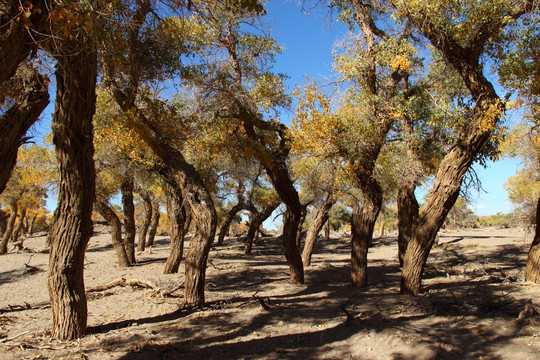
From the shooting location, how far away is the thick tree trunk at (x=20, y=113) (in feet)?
11.4

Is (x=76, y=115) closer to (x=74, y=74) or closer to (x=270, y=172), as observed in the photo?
(x=74, y=74)

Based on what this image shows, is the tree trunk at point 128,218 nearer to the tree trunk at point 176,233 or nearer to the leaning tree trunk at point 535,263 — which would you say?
the tree trunk at point 176,233

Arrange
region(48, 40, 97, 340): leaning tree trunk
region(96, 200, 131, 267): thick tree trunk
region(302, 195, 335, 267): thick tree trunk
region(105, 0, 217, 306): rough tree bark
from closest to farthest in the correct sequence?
region(48, 40, 97, 340): leaning tree trunk, region(105, 0, 217, 306): rough tree bark, region(96, 200, 131, 267): thick tree trunk, region(302, 195, 335, 267): thick tree trunk

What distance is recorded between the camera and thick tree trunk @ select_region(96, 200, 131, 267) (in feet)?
41.3

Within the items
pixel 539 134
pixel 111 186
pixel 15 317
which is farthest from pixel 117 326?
pixel 539 134

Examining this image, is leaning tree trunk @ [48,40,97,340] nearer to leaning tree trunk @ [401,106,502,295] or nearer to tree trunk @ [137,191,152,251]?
leaning tree trunk @ [401,106,502,295]

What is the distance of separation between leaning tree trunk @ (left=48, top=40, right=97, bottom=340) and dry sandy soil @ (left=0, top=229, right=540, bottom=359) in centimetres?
43

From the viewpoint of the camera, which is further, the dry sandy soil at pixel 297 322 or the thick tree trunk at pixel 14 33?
the dry sandy soil at pixel 297 322

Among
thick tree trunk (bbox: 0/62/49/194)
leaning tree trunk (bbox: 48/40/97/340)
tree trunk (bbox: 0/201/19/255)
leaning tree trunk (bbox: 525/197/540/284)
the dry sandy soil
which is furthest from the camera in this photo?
tree trunk (bbox: 0/201/19/255)

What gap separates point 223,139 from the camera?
31.5 ft

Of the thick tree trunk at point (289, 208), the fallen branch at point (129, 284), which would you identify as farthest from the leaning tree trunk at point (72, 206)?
the thick tree trunk at point (289, 208)

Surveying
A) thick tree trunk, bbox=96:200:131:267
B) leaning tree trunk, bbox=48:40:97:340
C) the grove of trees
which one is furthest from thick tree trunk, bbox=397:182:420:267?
thick tree trunk, bbox=96:200:131:267

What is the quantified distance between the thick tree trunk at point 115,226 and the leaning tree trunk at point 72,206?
789 cm

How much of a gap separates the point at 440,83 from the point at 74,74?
9.09 metres
